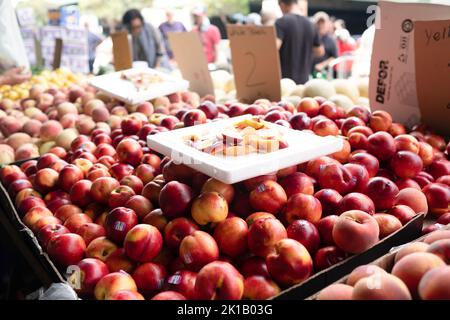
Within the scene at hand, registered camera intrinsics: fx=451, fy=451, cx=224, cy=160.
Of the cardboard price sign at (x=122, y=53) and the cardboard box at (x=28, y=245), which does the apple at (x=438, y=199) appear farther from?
the cardboard price sign at (x=122, y=53)

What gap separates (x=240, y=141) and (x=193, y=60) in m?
1.92

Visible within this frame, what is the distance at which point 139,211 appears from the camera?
1449mm

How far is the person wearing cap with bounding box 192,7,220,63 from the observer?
861cm

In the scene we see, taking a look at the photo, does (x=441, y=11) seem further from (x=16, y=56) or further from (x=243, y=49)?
(x=16, y=56)

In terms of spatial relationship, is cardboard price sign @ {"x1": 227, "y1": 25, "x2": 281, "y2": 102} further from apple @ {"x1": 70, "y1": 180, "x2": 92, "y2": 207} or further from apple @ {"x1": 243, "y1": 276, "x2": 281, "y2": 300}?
apple @ {"x1": 243, "y1": 276, "x2": 281, "y2": 300}

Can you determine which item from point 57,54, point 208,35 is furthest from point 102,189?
point 208,35

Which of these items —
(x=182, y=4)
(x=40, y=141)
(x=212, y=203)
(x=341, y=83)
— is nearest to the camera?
(x=212, y=203)

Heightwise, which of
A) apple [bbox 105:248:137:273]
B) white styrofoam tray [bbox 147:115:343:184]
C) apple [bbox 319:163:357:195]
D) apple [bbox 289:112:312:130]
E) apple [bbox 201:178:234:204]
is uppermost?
white styrofoam tray [bbox 147:115:343:184]

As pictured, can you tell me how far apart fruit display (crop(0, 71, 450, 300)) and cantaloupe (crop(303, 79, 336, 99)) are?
96 centimetres

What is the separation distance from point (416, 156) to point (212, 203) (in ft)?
2.70

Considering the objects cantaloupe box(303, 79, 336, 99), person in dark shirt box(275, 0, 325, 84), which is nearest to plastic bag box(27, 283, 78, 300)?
cantaloupe box(303, 79, 336, 99)

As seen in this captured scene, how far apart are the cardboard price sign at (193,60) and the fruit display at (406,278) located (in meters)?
2.32
